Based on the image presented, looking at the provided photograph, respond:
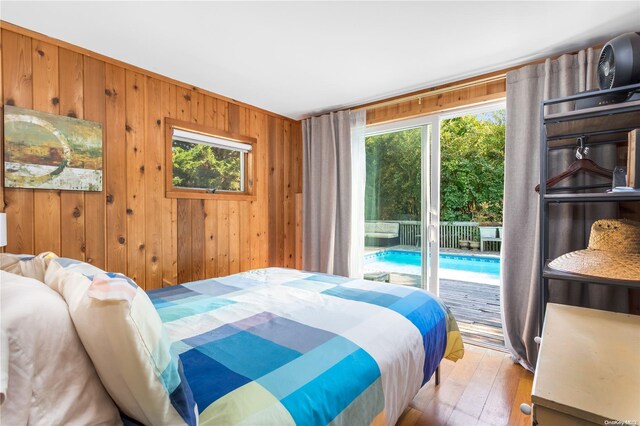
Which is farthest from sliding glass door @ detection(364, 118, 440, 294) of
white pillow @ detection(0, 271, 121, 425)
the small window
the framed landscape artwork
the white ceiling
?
white pillow @ detection(0, 271, 121, 425)

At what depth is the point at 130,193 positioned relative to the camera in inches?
98.4

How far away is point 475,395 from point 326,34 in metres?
2.61

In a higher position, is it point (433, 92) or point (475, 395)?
point (433, 92)

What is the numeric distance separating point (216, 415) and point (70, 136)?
2.29 meters

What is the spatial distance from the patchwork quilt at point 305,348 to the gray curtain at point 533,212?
0.82m

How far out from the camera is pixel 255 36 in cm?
206

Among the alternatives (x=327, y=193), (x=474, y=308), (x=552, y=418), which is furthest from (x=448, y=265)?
(x=552, y=418)

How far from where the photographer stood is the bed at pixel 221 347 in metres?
0.64

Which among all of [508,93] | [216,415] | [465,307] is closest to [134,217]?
[216,415]

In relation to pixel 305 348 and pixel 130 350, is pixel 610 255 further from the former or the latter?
pixel 130 350

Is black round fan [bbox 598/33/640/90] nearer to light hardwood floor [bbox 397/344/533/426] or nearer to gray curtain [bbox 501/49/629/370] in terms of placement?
gray curtain [bbox 501/49/629/370]

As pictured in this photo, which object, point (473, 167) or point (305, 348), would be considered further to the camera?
point (473, 167)

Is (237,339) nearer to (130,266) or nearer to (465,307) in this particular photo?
(130,266)

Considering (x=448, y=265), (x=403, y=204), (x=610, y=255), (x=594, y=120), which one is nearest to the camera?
(x=610, y=255)
